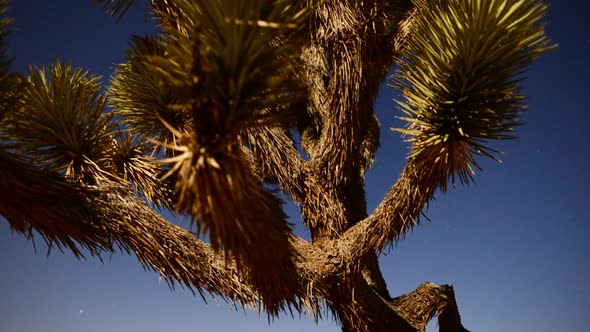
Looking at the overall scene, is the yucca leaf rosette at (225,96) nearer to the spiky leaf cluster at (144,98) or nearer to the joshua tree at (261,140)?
the joshua tree at (261,140)

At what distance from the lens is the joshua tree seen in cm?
172

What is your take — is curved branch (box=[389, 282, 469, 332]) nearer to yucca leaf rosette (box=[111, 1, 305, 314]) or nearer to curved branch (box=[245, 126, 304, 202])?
curved branch (box=[245, 126, 304, 202])

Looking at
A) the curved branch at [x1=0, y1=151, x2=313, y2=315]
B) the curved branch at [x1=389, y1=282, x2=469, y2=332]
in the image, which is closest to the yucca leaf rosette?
the curved branch at [x1=0, y1=151, x2=313, y2=315]

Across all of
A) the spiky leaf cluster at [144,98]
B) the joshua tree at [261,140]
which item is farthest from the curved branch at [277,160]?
the spiky leaf cluster at [144,98]

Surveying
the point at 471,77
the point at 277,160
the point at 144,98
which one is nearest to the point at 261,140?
the point at 277,160

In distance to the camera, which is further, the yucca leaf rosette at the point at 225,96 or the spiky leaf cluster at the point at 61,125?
the spiky leaf cluster at the point at 61,125

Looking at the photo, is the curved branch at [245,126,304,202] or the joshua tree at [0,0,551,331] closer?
the joshua tree at [0,0,551,331]

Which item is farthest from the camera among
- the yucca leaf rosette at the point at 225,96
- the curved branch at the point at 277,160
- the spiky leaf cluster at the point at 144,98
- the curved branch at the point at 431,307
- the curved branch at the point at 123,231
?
the curved branch at the point at 431,307

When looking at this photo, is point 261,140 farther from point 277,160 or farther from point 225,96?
point 225,96

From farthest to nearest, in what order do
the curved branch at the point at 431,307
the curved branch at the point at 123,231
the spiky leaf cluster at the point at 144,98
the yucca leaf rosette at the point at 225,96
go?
the curved branch at the point at 431,307 < the spiky leaf cluster at the point at 144,98 < the curved branch at the point at 123,231 < the yucca leaf rosette at the point at 225,96

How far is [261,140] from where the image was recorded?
3.17 meters

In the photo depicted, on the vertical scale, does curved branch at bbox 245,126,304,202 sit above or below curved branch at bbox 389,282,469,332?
above

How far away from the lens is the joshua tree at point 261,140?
1716 millimetres

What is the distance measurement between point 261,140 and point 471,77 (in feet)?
4.50
